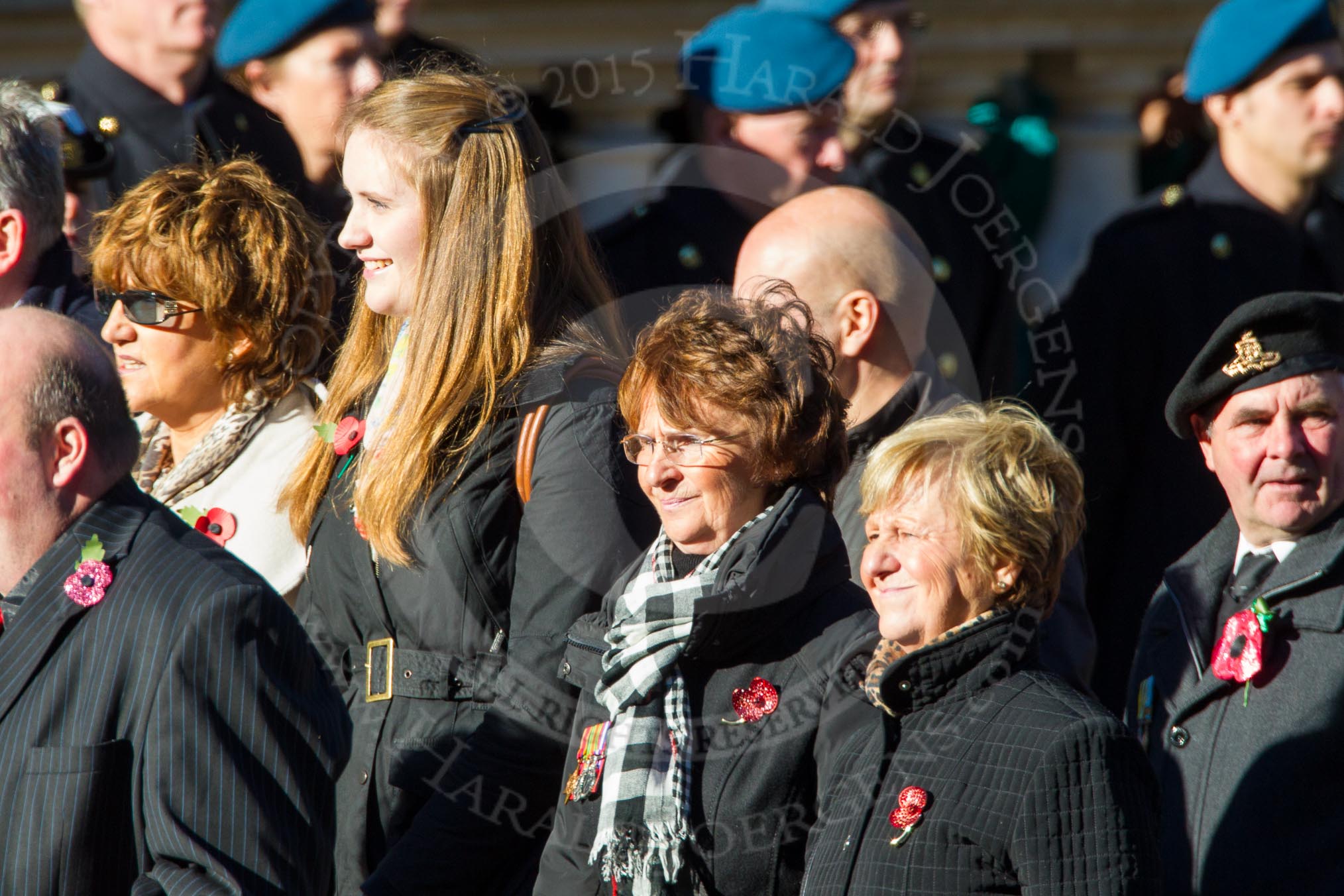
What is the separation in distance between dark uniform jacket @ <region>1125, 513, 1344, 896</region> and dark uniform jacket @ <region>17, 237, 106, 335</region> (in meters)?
2.49

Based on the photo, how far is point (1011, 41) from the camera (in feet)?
27.7

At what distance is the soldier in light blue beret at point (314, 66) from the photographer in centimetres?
490

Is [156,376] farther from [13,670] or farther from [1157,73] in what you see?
[1157,73]

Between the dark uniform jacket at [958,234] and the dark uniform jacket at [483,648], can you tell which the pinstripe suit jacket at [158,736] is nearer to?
the dark uniform jacket at [483,648]

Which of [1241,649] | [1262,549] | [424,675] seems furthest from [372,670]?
[1262,549]

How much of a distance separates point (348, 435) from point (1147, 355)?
7.18 ft

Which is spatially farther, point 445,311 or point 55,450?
point 445,311

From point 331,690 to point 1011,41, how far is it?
6405mm

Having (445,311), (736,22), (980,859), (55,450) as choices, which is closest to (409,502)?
(445,311)

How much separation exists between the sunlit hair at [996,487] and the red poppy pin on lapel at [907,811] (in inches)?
13.2

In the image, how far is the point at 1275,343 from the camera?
341cm

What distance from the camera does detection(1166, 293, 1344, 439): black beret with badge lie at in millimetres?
3379

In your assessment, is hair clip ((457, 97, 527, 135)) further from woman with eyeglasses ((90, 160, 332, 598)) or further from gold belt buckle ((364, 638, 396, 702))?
gold belt buckle ((364, 638, 396, 702))

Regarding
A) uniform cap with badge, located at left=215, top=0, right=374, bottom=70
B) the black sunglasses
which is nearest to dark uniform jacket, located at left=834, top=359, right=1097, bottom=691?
the black sunglasses
